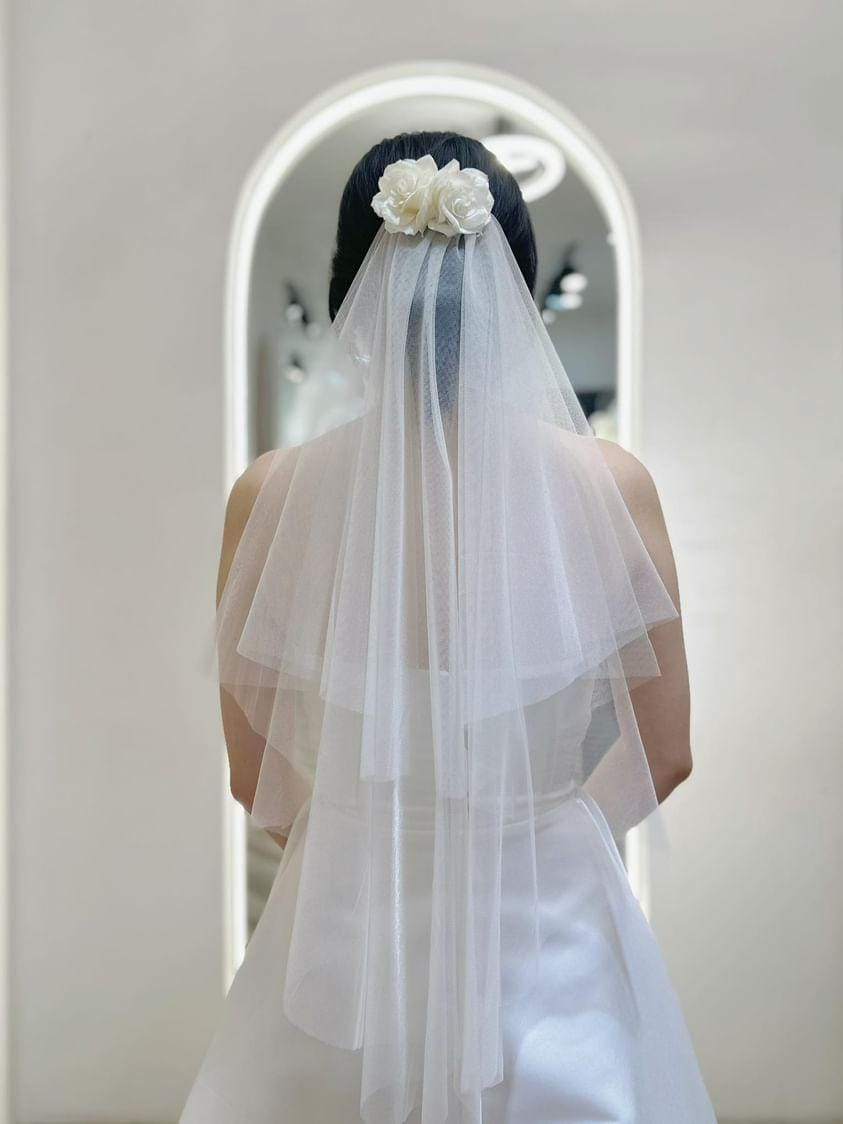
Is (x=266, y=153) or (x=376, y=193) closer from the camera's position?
(x=376, y=193)

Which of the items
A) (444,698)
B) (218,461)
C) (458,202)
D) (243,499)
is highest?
(458,202)

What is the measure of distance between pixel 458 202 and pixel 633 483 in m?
0.37

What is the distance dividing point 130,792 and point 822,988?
154cm

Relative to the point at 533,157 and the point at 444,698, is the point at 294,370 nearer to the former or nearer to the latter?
the point at 533,157

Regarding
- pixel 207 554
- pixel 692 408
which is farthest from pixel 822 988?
pixel 207 554

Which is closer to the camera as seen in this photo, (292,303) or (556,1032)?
(556,1032)

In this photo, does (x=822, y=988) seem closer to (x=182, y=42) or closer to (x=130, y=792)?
(x=130, y=792)

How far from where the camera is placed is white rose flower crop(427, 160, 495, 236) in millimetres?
1136

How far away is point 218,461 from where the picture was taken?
2.29m

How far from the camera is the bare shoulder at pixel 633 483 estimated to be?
48.9 inches

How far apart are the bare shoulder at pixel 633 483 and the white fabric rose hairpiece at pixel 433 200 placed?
29 cm

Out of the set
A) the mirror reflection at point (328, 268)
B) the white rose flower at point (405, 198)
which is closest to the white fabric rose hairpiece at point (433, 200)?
the white rose flower at point (405, 198)

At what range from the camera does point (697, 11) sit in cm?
230

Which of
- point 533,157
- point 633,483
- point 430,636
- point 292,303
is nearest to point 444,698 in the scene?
point 430,636
